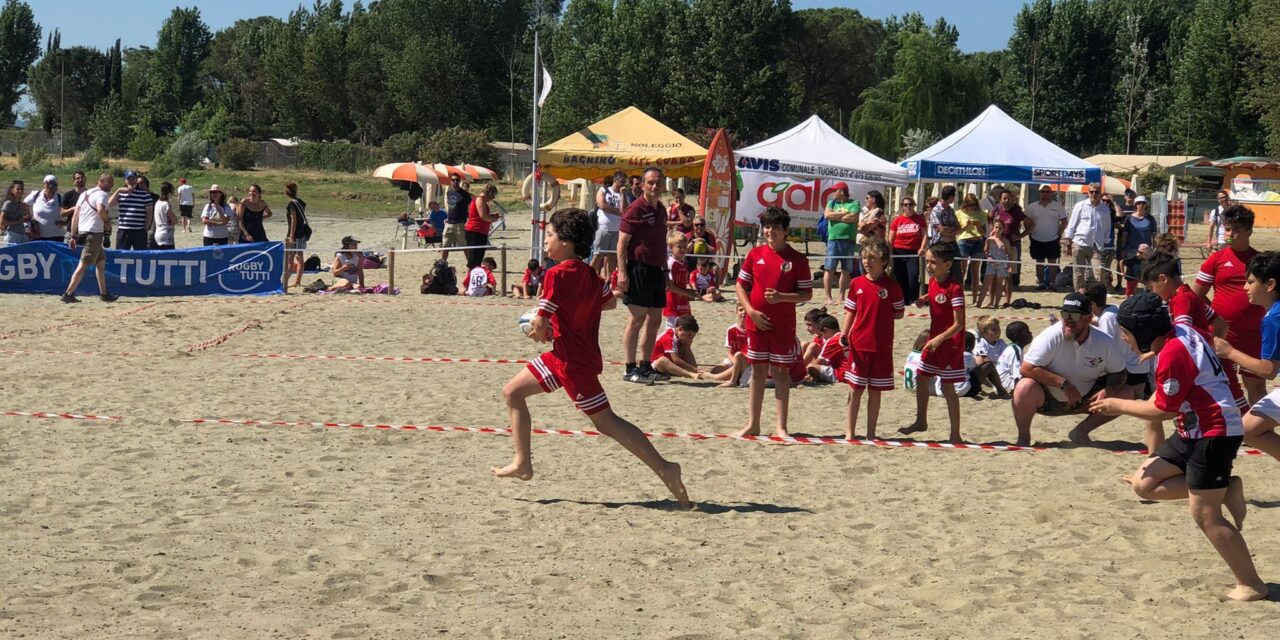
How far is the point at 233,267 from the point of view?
17.5 metres

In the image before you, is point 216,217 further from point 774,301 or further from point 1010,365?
point 774,301

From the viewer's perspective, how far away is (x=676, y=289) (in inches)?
435

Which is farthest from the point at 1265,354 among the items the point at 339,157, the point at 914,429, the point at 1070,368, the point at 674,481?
the point at 339,157

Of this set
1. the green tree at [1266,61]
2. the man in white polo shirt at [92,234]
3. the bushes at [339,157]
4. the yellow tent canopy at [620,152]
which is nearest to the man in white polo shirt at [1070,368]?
the man in white polo shirt at [92,234]

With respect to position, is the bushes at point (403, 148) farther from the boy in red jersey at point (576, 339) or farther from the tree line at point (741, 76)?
the boy in red jersey at point (576, 339)

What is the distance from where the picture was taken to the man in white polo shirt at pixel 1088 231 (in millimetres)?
17625

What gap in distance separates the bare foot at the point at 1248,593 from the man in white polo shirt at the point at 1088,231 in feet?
41.1

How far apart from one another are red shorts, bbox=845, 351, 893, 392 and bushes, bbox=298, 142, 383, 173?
63717mm

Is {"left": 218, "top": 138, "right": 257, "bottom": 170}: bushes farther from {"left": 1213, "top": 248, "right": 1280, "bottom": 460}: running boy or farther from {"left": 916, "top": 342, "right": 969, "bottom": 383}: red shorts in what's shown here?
{"left": 1213, "top": 248, "right": 1280, "bottom": 460}: running boy

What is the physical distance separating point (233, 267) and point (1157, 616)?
1431cm

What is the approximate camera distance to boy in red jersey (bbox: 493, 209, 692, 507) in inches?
267

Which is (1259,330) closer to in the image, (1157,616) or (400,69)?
(1157,616)

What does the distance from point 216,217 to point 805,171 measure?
8.59 meters

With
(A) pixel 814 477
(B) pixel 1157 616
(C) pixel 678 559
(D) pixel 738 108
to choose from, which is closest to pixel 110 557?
(C) pixel 678 559
